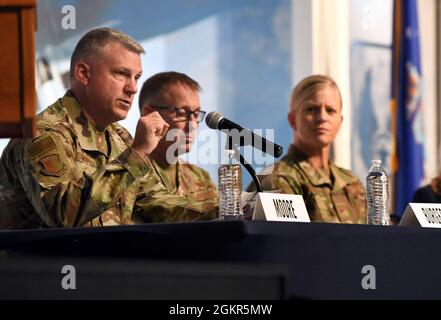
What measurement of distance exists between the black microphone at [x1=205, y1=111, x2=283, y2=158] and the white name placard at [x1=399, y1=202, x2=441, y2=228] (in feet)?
1.42

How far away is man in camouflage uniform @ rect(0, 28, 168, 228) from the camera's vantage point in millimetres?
2684

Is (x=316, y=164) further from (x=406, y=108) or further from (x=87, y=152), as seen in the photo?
(x=406, y=108)

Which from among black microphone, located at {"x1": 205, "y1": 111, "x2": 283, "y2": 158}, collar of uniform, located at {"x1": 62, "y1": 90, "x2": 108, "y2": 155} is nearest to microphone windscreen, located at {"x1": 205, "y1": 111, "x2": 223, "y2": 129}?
black microphone, located at {"x1": 205, "y1": 111, "x2": 283, "y2": 158}

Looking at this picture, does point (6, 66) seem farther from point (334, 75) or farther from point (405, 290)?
point (334, 75)

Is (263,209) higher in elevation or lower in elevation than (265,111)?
lower

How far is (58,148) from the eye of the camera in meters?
2.95

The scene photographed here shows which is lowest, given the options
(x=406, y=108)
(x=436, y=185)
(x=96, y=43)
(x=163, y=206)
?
(x=163, y=206)

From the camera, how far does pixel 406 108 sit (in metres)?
6.43

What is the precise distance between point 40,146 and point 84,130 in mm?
237

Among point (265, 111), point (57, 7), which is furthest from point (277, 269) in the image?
point (265, 111)

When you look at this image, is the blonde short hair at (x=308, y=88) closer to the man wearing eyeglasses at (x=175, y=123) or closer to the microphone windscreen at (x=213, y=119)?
the man wearing eyeglasses at (x=175, y=123)

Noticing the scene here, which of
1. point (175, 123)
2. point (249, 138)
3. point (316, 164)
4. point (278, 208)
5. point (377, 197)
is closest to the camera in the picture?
point (278, 208)

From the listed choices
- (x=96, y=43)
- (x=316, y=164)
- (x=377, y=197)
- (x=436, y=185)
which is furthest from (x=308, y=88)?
(x=96, y=43)
